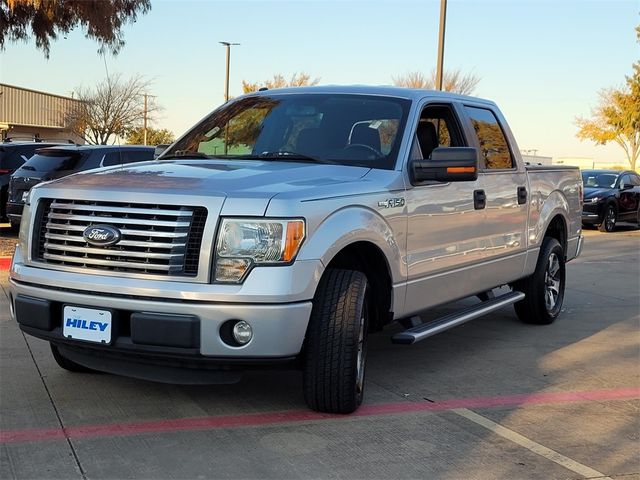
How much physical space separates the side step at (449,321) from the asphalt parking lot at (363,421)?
386mm

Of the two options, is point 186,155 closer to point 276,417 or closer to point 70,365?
point 70,365

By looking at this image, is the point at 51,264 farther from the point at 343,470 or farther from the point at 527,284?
the point at 527,284

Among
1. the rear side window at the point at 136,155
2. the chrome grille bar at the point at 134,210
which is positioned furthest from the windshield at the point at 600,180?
the chrome grille bar at the point at 134,210

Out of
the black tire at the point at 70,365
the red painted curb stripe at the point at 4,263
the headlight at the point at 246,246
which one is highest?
the headlight at the point at 246,246

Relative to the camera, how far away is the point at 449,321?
17.2 feet

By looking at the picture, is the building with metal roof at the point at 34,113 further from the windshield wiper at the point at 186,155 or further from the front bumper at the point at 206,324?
the front bumper at the point at 206,324

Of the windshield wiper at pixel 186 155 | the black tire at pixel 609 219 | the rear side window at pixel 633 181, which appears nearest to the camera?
the windshield wiper at pixel 186 155

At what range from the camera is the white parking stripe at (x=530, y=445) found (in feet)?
12.1

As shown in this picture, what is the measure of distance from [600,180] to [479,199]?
15547 millimetres

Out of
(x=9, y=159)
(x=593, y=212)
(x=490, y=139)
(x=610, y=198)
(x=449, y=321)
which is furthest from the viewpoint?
(x=610, y=198)

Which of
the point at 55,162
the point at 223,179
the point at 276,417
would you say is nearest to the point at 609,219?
the point at 55,162

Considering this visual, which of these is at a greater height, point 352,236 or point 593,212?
point 352,236

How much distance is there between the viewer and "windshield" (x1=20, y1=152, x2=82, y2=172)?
39.2 feet

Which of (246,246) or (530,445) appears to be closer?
(246,246)
